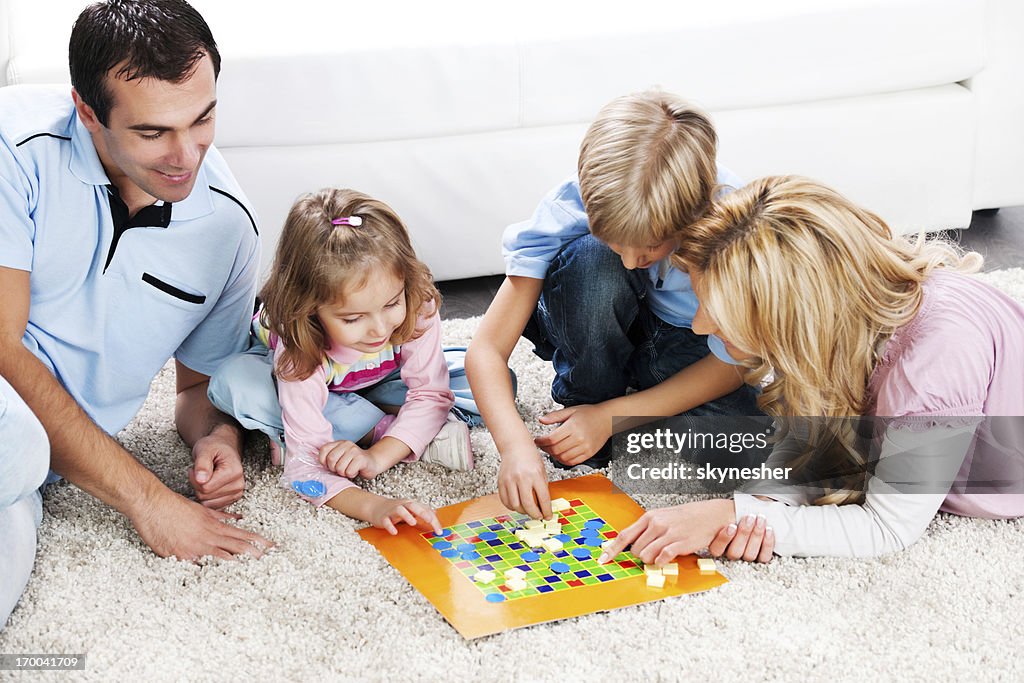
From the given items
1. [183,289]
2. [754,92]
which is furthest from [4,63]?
[754,92]

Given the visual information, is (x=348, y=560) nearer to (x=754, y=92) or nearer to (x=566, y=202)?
(x=566, y=202)

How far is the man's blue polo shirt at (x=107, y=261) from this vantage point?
125 cm

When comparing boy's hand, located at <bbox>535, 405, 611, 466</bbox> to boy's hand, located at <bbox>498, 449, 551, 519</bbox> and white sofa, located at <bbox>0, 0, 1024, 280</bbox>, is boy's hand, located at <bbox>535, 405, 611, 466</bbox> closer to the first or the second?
boy's hand, located at <bbox>498, 449, 551, 519</bbox>

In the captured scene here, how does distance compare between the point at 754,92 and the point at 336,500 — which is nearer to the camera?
the point at 336,500

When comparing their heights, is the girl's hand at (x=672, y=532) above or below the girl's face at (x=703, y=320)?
below

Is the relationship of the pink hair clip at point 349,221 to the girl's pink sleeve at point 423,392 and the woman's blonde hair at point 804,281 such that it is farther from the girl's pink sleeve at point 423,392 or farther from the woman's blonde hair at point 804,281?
the woman's blonde hair at point 804,281

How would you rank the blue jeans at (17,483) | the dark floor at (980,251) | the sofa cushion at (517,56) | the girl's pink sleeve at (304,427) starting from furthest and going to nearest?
the dark floor at (980,251), the sofa cushion at (517,56), the girl's pink sleeve at (304,427), the blue jeans at (17,483)

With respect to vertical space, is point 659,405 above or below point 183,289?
below

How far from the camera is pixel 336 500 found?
4.37 ft

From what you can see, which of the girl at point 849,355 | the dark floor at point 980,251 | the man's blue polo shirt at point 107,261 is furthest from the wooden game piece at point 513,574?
the dark floor at point 980,251

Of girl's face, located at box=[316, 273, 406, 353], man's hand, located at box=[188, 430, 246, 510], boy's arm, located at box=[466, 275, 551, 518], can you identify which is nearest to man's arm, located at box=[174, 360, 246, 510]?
man's hand, located at box=[188, 430, 246, 510]

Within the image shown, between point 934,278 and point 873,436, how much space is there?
7.4 inches

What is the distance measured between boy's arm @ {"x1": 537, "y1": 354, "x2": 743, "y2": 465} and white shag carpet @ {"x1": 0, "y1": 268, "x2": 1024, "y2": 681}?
29 cm

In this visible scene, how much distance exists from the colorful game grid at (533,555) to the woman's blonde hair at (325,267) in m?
0.27
